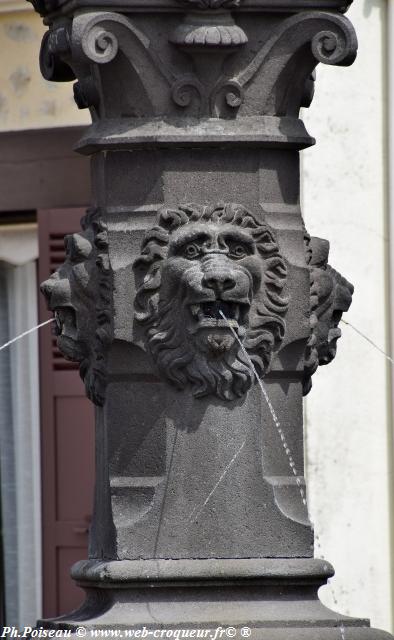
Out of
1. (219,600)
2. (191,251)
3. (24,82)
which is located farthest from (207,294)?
(24,82)

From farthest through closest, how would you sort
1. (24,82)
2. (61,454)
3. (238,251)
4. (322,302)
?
(24,82), (61,454), (322,302), (238,251)

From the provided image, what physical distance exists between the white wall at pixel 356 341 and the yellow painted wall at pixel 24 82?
145 cm

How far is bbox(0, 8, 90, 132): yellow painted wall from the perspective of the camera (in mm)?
12430

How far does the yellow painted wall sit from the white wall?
145 cm

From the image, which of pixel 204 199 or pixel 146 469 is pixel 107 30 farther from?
pixel 146 469

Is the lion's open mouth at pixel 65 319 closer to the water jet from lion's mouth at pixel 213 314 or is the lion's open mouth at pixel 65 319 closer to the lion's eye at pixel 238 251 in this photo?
the water jet from lion's mouth at pixel 213 314

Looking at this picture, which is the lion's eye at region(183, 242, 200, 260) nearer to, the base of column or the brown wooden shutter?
the base of column

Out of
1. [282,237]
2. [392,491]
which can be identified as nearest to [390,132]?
[392,491]

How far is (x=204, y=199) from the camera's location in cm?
768

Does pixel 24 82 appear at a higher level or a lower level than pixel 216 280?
higher

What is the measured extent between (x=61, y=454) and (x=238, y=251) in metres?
4.84

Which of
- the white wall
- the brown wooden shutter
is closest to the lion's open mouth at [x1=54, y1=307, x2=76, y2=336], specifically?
the white wall

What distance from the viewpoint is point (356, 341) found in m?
11.6

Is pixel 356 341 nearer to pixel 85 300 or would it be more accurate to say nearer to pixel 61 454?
pixel 61 454
